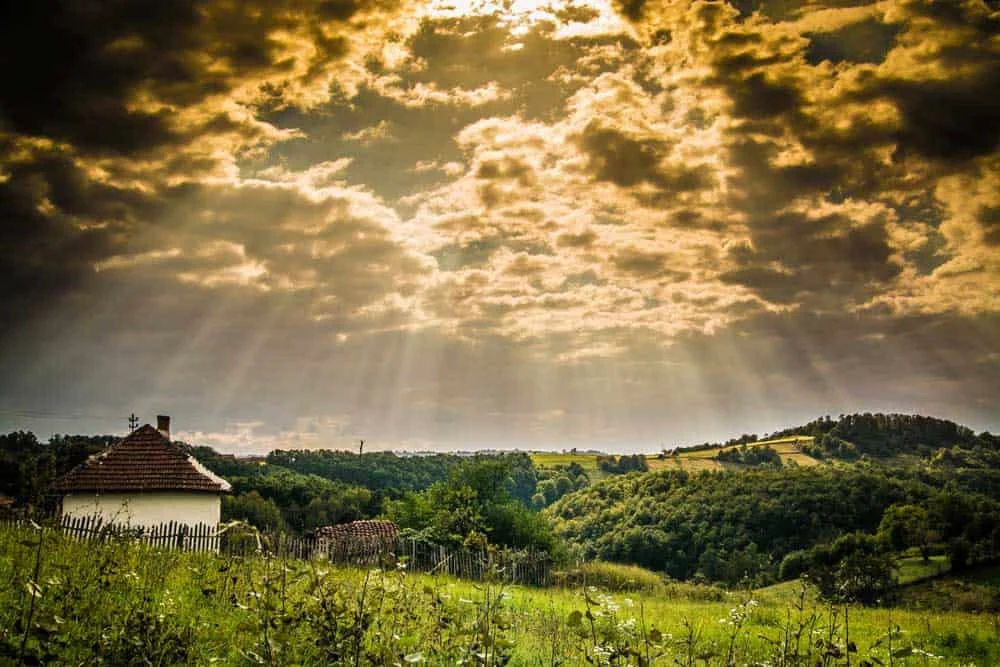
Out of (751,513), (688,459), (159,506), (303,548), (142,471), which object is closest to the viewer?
(303,548)

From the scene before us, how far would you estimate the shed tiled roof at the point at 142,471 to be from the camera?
3045 centimetres

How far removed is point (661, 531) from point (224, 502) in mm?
54373

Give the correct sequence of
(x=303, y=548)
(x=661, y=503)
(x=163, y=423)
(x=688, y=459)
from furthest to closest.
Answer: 1. (x=688, y=459)
2. (x=661, y=503)
3. (x=163, y=423)
4. (x=303, y=548)

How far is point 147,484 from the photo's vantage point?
1196 inches

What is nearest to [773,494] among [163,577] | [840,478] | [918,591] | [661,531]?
[840,478]

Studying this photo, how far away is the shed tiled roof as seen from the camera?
30453 mm

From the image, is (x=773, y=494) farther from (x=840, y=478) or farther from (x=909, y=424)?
(x=909, y=424)

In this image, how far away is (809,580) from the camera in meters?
4.90

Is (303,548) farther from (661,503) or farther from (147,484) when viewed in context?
(661,503)

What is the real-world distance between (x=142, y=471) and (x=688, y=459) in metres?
141

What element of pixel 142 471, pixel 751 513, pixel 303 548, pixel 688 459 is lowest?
pixel 751 513

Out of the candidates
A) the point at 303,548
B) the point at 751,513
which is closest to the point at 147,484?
the point at 303,548

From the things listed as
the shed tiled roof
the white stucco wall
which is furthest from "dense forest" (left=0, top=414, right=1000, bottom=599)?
the white stucco wall

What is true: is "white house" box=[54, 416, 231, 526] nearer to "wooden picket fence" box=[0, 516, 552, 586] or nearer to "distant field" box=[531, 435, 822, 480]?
"wooden picket fence" box=[0, 516, 552, 586]
